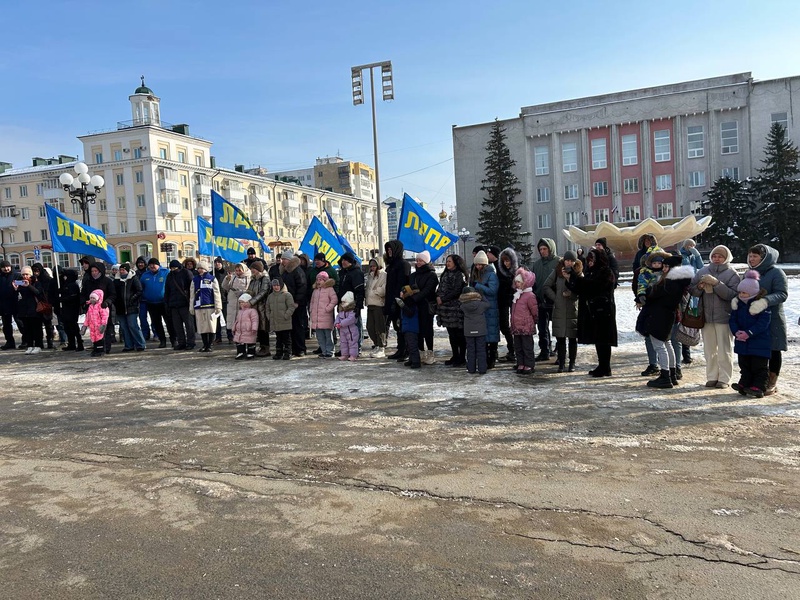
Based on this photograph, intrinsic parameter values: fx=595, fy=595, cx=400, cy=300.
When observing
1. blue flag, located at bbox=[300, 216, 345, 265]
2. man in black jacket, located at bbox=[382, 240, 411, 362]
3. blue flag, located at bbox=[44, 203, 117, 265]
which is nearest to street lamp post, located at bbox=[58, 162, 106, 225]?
blue flag, located at bbox=[44, 203, 117, 265]

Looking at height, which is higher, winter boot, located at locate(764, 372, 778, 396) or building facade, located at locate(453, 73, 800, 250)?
building facade, located at locate(453, 73, 800, 250)

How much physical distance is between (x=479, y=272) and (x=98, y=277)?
8114mm

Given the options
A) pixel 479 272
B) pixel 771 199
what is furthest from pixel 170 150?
pixel 479 272

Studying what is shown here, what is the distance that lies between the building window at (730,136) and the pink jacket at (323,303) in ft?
183

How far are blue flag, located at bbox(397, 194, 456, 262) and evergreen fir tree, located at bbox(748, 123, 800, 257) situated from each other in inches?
1695

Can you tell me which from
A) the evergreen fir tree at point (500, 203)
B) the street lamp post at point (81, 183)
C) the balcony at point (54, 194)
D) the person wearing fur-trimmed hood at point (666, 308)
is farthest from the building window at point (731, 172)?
the balcony at point (54, 194)

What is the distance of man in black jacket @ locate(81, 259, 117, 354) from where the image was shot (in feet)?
40.1

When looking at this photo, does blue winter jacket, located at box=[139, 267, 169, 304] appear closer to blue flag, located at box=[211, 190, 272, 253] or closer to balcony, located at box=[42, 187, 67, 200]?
blue flag, located at box=[211, 190, 272, 253]

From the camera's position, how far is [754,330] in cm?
666

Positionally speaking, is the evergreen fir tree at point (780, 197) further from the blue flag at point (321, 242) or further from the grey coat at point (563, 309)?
the grey coat at point (563, 309)

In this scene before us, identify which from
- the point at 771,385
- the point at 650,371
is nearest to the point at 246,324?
the point at 650,371

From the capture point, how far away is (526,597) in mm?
2977

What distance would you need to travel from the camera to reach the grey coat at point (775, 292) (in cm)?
659

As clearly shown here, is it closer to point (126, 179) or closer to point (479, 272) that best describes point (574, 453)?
point (479, 272)
